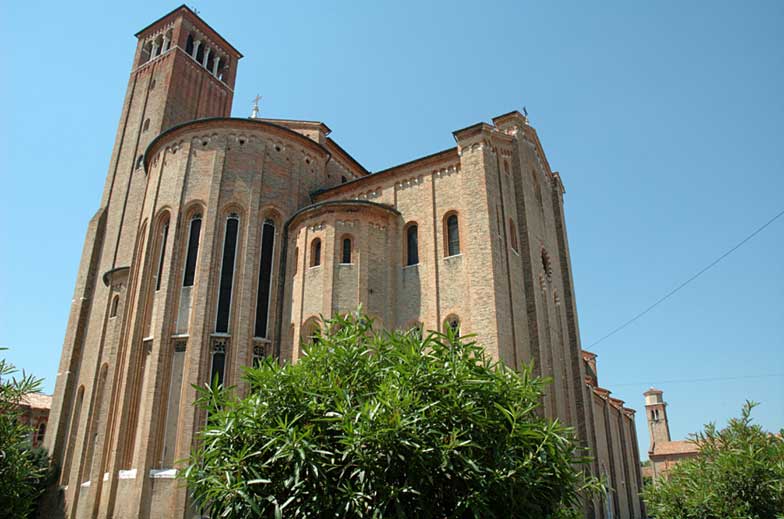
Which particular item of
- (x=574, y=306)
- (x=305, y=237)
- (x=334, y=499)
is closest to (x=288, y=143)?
(x=305, y=237)

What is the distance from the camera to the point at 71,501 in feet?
66.5

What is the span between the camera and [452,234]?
63.1ft

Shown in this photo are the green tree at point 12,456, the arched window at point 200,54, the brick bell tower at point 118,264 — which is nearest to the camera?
the green tree at point 12,456

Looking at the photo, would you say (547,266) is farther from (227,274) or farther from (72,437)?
(72,437)

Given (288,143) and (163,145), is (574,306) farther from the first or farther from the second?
(163,145)

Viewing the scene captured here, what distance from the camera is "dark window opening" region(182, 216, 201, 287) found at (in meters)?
19.9

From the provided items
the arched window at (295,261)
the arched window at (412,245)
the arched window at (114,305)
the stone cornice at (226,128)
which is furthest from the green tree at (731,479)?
the arched window at (114,305)

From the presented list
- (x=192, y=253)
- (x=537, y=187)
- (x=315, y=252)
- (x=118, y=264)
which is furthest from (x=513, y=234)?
(x=118, y=264)

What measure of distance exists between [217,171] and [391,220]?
20.6 ft

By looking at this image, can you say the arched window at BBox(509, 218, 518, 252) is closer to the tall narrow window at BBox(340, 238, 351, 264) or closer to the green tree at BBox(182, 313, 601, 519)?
the tall narrow window at BBox(340, 238, 351, 264)

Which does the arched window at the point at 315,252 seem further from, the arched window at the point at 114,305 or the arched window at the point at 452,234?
the arched window at the point at 114,305

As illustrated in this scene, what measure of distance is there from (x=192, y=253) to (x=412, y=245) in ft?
24.2

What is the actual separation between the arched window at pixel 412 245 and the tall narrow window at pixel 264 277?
4751 mm

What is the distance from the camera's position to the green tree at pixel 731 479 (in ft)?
47.1
